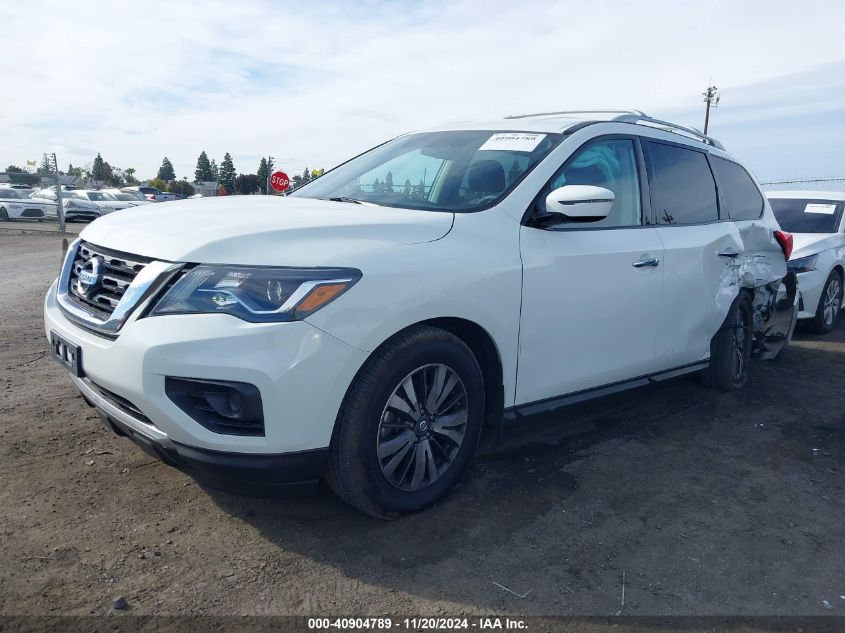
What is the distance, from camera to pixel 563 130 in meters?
3.79

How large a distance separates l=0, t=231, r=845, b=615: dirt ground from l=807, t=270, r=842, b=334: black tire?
4.14 m

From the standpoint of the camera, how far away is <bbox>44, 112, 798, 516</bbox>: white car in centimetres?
256

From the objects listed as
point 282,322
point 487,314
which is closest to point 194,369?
point 282,322

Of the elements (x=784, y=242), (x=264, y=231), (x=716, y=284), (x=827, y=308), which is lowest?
(x=827, y=308)

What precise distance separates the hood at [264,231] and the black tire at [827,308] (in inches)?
258

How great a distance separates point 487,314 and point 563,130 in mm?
1291

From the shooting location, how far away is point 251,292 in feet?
8.42

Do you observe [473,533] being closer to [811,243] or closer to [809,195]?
[811,243]

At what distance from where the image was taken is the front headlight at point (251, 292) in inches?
100

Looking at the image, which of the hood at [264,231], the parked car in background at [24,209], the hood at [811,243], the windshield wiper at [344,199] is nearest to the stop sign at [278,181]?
the parked car in background at [24,209]

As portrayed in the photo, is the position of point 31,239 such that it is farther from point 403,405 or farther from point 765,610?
point 765,610

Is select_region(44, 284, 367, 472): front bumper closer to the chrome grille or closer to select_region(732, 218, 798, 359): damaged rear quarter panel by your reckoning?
the chrome grille

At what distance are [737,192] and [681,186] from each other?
1.07 m

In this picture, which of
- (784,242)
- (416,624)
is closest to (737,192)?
(784,242)
